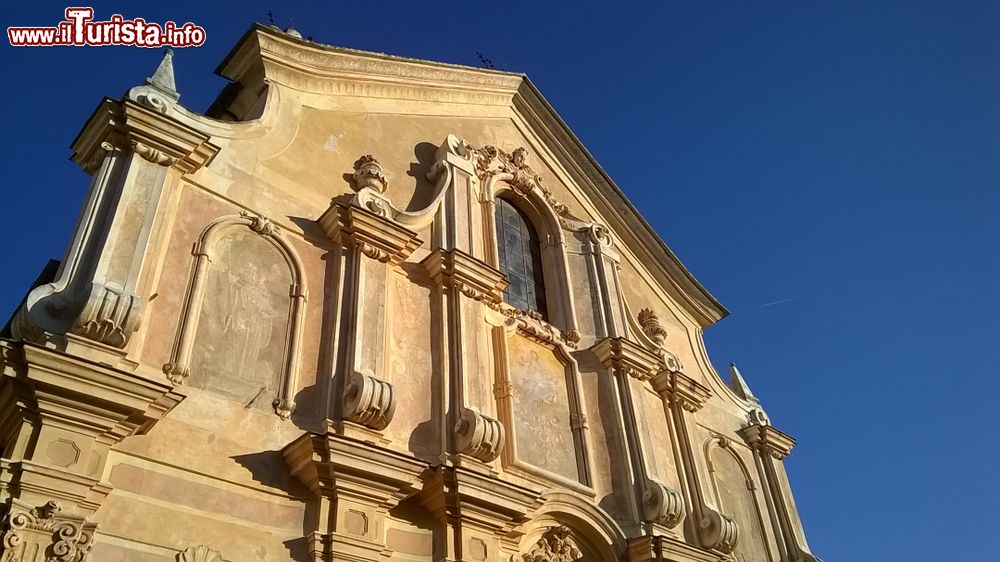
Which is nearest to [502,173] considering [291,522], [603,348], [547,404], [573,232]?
[573,232]

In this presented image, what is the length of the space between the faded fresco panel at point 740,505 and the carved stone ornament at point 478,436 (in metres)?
5.57

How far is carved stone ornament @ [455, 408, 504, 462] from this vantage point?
840 centimetres

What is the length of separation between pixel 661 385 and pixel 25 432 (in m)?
9.15

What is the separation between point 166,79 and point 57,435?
4.26 meters

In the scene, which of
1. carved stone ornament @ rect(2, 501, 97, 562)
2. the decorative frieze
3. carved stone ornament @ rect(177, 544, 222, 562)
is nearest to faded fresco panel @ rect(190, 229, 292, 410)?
carved stone ornament @ rect(177, 544, 222, 562)

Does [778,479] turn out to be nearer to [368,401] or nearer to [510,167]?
[510,167]

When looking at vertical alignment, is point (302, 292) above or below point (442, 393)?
above

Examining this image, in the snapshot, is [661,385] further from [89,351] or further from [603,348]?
[89,351]

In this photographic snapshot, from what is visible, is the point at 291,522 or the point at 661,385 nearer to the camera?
the point at 291,522

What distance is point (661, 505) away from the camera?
10.3 meters

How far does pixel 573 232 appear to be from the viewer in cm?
1347

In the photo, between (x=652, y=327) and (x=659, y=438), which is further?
(x=652, y=327)

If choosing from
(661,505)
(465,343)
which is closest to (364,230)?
(465,343)

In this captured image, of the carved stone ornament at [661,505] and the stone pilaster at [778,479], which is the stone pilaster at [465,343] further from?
the stone pilaster at [778,479]
